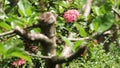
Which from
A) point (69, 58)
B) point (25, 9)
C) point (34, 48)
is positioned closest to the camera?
point (69, 58)

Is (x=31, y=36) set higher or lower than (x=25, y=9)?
lower

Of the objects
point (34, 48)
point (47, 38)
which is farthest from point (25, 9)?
point (34, 48)

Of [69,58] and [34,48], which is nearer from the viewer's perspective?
[69,58]

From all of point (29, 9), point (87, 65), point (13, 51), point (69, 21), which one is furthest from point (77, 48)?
point (87, 65)

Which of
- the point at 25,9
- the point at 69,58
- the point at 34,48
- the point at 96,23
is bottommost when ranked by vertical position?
the point at 69,58

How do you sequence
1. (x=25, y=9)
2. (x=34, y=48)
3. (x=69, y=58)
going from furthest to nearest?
(x=34, y=48) → (x=25, y=9) → (x=69, y=58)

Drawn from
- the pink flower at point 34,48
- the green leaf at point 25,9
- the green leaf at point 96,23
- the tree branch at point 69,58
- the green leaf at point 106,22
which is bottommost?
the tree branch at point 69,58

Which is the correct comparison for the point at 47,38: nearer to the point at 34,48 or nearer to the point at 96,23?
the point at 96,23

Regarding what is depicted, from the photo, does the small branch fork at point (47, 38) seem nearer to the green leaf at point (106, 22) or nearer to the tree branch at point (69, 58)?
the tree branch at point (69, 58)

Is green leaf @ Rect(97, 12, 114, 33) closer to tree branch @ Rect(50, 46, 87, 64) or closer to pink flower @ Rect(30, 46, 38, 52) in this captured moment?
tree branch @ Rect(50, 46, 87, 64)

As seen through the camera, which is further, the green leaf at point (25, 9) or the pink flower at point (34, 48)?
the pink flower at point (34, 48)

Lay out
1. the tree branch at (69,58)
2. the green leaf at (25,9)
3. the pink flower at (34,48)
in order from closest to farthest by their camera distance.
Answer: the tree branch at (69,58), the green leaf at (25,9), the pink flower at (34,48)

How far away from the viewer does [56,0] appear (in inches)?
86.4

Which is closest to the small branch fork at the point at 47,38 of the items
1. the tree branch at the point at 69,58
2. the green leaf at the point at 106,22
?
the tree branch at the point at 69,58
